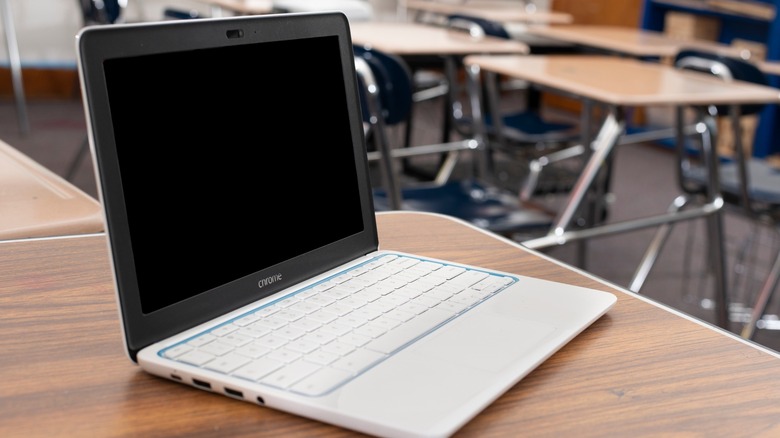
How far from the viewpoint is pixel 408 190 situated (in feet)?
7.79

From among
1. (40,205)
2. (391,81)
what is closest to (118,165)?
(40,205)

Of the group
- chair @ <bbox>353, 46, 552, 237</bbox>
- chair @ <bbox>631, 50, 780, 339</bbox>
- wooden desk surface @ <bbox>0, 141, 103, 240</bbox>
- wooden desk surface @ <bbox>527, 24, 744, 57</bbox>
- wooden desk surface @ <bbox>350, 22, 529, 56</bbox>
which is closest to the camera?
wooden desk surface @ <bbox>0, 141, 103, 240</bbox>

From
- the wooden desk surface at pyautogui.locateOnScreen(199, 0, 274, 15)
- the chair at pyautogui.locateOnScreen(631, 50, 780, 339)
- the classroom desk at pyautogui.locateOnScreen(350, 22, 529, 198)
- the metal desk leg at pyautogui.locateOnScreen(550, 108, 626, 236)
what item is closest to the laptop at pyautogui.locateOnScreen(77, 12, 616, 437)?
the metal desk leg at pyautogui.locateOnScreen(550, 108, 626, 236)

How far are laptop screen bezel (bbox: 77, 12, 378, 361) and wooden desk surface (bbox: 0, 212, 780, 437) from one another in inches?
1.8

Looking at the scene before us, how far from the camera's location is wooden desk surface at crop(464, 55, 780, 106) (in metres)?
2.23

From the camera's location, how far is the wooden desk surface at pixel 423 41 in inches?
117

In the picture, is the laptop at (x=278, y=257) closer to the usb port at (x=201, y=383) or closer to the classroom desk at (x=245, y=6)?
the usb port at (x=201, y=383)

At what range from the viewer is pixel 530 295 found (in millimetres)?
758

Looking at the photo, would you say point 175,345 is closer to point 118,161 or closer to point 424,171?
point 118,161

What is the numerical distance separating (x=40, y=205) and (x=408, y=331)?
500 millimetres

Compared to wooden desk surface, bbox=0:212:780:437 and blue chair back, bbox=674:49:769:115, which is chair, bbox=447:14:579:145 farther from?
wooden desk surface, bbox=0:212:780:437

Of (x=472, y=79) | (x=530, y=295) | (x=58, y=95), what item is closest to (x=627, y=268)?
(x=472, y=79)

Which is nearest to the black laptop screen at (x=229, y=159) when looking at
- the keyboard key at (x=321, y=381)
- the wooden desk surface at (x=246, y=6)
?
the keyboard key at (x=321, y=381)

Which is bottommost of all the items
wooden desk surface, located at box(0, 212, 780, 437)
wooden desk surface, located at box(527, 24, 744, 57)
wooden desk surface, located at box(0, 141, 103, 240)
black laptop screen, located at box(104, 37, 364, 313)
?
wooden desk surface, located at box(527, 24, 744, 57)
